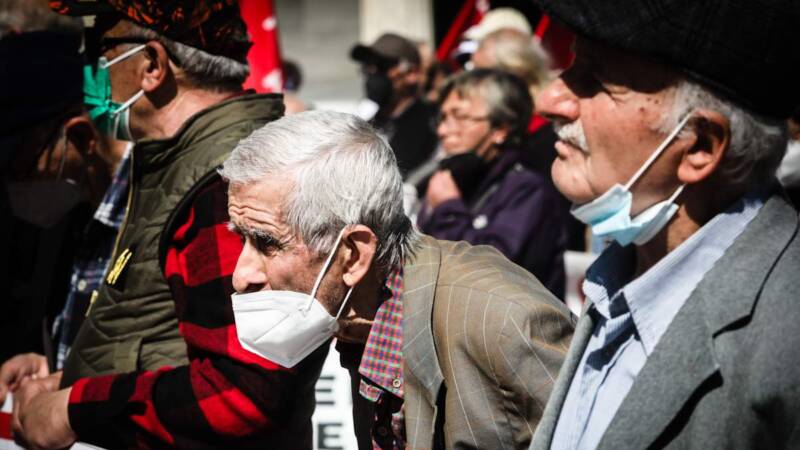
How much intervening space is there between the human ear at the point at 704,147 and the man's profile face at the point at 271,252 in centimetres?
100

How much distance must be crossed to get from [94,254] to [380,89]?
14.3ft

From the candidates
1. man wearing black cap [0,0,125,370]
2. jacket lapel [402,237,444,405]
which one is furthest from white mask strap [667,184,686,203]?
man wearing black cap [0,0,125,370]

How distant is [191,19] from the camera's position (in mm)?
3246

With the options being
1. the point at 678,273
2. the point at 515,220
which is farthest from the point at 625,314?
the point at 515,220

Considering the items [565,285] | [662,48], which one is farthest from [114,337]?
[565,285]

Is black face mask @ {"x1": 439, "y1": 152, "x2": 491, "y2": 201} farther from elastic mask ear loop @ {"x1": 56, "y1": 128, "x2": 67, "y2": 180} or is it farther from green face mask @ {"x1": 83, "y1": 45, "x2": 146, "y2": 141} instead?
green face mask @ {"x1": 83, "y1": 45, "x2": 146, "y2": 141}

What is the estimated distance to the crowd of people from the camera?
5.94ft

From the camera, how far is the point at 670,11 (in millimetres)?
1823

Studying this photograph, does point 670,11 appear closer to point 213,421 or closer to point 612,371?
point 612,371

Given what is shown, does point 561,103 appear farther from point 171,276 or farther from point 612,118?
point 171,276

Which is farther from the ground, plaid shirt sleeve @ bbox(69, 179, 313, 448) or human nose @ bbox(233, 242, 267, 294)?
human nose @ bbox(233, 242, 267, 294)

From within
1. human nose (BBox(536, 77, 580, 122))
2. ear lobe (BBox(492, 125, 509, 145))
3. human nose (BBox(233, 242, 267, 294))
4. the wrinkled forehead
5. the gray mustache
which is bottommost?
ear lobe (BBox(492, 125, 509, 145))

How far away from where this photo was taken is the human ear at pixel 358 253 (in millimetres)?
2543

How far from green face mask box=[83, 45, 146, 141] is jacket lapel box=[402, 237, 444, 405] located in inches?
50.6
